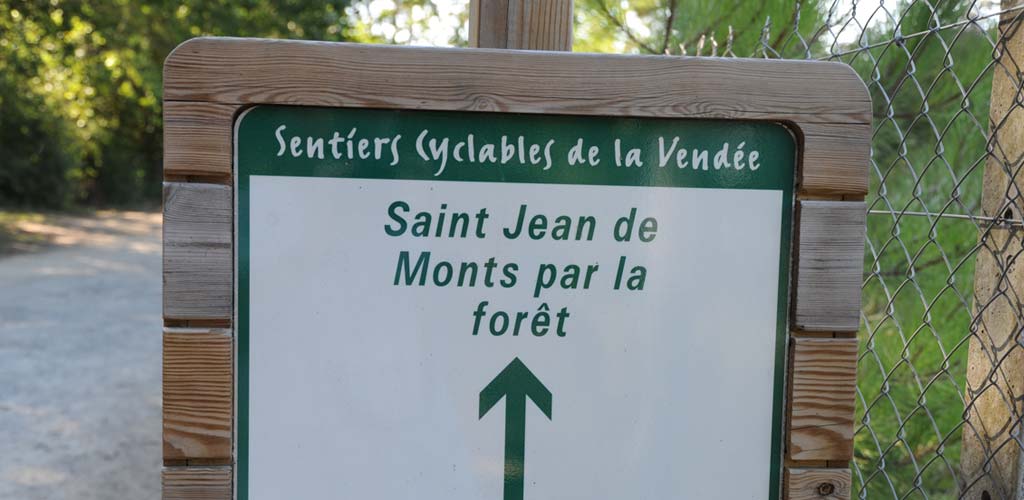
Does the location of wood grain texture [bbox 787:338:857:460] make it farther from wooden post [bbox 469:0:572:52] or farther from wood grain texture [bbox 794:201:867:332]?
wooden post [bbox 469:0:572:52]

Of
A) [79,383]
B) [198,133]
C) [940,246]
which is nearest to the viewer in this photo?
[198,133]

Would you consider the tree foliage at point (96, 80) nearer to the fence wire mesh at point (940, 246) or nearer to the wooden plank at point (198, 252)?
the fence wire mesh at point (940, 246)

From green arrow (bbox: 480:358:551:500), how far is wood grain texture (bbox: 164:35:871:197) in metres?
0.36

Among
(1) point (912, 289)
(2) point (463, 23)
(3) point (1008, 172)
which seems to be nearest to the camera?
(3) point (1008, 172)

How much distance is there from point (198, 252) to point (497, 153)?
16.3 inches

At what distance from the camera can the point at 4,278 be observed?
9.10 metres

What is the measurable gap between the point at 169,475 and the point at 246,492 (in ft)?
0.34

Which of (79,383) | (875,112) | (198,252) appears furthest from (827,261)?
(79,383)

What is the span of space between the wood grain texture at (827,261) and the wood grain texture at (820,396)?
31 millimetres

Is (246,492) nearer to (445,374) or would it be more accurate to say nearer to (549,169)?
(445,374)

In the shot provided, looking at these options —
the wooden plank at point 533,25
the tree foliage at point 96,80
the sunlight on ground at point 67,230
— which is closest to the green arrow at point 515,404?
the wooden plank at point 533,25

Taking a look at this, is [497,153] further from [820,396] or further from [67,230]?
[67,230]

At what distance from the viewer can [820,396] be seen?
124 cm

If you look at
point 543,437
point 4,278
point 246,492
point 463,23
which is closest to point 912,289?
point 543,437
